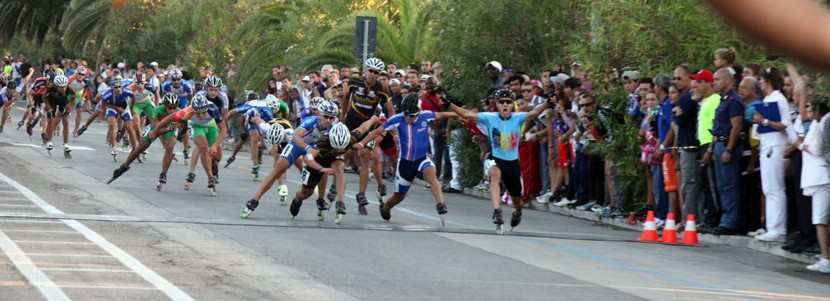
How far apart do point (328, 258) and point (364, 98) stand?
8038mm

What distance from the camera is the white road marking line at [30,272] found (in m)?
9.09

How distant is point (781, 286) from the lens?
11625mm

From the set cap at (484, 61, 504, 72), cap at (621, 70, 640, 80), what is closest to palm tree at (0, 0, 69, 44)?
cap at (484, 61, 504, 72)

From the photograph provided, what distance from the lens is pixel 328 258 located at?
12211 millimetres

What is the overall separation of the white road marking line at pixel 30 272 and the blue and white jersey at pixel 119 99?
59.0 ft

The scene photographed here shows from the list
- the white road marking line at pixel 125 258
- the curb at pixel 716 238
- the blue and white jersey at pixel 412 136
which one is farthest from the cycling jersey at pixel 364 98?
the white road marking line at pixel 125 258

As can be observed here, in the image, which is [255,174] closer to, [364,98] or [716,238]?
[364,98]

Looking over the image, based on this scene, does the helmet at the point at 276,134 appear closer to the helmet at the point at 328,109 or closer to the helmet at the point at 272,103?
the helmet at the point at 328,109

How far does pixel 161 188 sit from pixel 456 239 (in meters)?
7.05

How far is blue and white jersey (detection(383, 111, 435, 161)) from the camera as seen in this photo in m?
16.6

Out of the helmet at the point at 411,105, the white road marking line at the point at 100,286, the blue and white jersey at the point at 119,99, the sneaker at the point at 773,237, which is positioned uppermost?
the blue and white jersey at the point at 119,99

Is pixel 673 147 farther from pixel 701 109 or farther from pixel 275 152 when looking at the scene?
pixel 275 152

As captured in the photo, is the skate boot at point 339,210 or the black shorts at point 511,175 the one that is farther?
the black shorts at point 511,175

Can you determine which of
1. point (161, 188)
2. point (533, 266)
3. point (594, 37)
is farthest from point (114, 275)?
point (594, 37)
